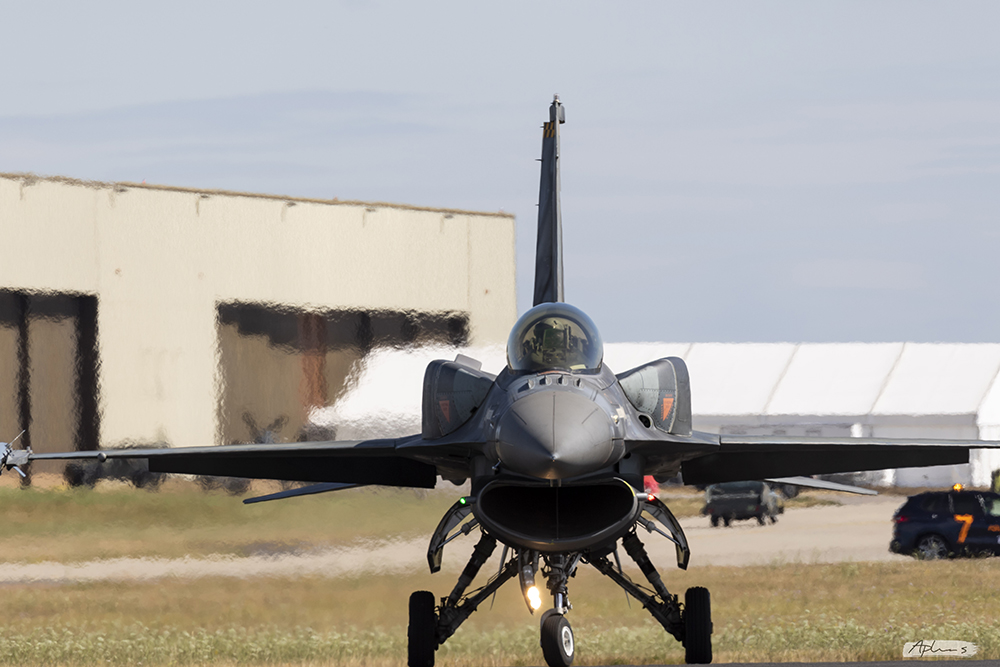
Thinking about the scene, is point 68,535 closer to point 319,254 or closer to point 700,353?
point 319,254

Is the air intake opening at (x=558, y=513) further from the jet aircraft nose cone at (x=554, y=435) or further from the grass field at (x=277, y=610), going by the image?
the grass field at (x=277, y=610)

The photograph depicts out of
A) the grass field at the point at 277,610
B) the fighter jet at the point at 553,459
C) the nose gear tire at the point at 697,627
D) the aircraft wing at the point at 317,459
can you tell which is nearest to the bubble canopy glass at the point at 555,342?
the fighter jet at the point at 553,459

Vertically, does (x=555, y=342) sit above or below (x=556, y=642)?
above

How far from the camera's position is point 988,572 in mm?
27594

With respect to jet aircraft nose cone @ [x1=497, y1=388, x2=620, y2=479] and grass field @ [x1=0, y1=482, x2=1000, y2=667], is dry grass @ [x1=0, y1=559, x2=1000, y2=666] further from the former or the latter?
jet aircraft nose cone @ [x1=497, y1=388, x2=620, y2=479]

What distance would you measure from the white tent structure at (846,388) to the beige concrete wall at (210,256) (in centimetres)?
1525

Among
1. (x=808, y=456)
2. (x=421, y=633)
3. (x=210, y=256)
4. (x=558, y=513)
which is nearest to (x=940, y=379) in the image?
(x=210, y=256)

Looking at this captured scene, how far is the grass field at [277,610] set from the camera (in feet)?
57.5

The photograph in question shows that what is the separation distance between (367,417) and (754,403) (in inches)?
1166

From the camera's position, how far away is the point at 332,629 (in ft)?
58.7

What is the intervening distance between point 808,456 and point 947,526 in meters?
15.1

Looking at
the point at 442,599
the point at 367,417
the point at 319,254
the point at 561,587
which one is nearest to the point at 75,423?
the point at 367,417

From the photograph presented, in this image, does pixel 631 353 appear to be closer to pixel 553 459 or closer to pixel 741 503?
pixel 741 503

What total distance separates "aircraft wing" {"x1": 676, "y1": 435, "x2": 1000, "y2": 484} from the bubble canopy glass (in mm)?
2089
